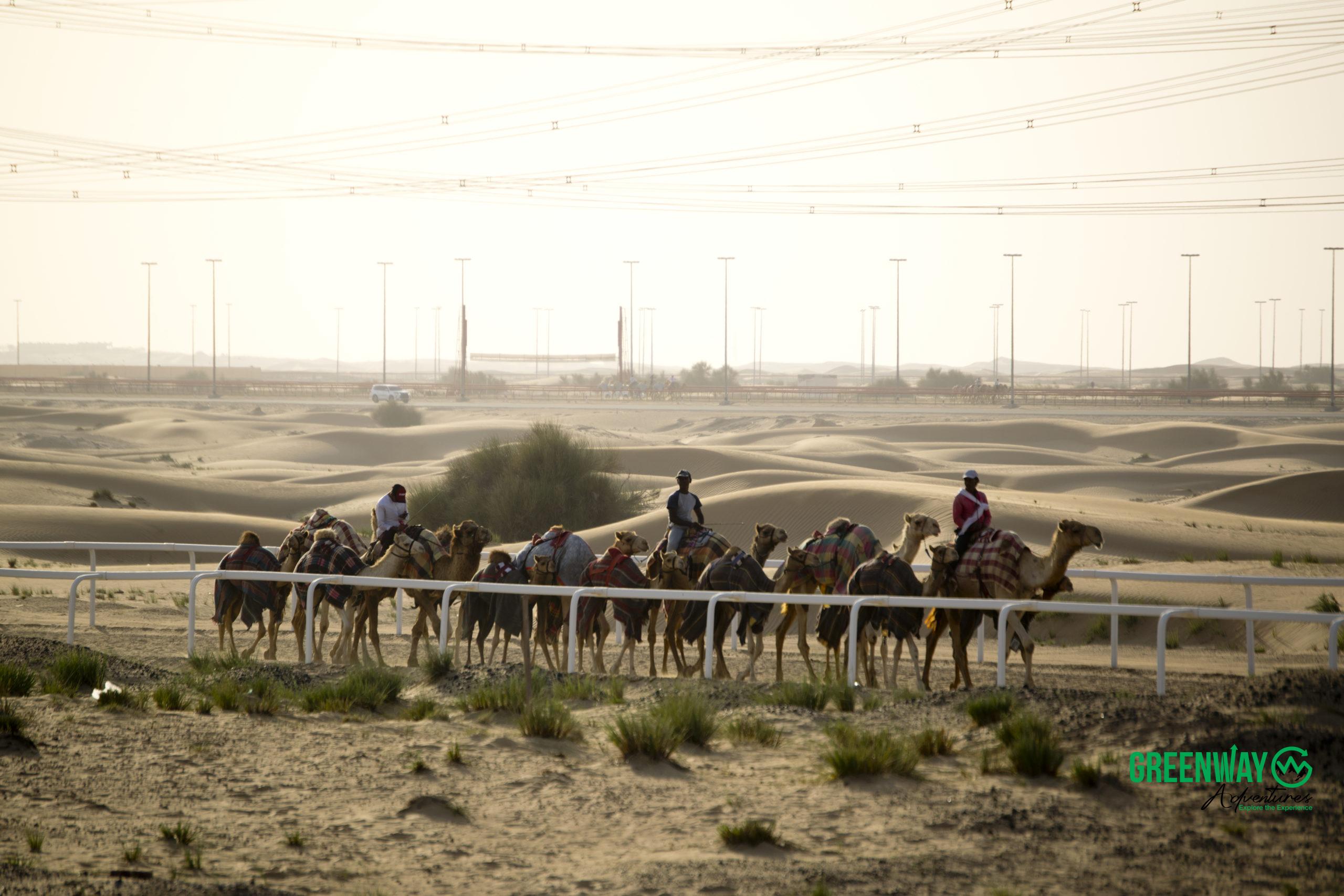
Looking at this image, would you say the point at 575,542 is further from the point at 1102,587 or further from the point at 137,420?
the point at 137,420

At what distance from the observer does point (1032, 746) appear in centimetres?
954

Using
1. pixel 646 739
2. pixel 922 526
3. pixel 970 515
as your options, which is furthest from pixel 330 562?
pixel 970 515

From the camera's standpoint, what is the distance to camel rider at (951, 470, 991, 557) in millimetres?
14266

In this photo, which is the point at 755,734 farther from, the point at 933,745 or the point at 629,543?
the point at 629,543

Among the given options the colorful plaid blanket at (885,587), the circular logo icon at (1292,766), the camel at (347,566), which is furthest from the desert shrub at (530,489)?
the circular logo icon at (1292,766)

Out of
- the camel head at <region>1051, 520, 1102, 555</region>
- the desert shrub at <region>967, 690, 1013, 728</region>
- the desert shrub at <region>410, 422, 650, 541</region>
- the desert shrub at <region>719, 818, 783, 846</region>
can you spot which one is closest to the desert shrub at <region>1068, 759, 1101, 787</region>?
the desert shrub at <region>967, 690, 1013, 728</region>

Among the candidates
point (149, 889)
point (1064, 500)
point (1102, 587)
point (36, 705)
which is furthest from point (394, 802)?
point (1064, 500)

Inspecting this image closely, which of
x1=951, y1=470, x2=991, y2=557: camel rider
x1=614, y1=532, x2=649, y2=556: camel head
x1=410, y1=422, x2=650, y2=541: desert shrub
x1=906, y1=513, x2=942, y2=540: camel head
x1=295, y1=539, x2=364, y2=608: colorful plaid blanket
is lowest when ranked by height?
x1=410, y1=422, x2=650, y2=541: desert shrub

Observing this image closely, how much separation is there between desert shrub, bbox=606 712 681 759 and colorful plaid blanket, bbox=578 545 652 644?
414cm

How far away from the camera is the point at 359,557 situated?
17406 mm

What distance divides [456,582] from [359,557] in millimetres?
2975

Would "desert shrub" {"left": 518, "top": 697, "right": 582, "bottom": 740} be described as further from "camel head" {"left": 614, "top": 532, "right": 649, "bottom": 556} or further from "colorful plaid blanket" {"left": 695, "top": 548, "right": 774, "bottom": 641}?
"camel head" {"left": 614, "top": 532, "right": 649, "bottom": 556}

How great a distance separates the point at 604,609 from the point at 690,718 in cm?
487

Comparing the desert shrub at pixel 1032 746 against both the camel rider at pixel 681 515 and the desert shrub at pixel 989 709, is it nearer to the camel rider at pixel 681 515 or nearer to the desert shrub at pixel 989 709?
the desert shrub at pixel 989 709
